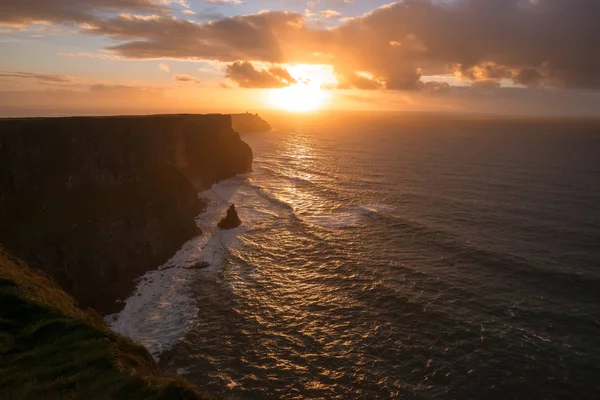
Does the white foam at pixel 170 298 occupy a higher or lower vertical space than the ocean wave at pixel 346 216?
lower

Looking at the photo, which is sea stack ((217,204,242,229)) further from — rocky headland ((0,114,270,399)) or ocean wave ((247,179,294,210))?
ocean wave ((247,179,294,210))

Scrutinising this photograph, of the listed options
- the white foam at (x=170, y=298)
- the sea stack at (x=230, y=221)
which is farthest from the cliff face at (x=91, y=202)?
the sea stack at (x=230, y=221)

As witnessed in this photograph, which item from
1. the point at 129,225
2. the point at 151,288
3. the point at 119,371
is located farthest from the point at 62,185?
the point at 119,371

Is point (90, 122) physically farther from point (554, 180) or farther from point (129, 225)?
point (554, 180)

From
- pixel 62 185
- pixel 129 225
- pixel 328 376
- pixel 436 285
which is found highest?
pixel 62 185

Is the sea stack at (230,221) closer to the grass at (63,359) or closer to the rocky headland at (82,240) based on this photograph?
the rocky headland at (82,240)

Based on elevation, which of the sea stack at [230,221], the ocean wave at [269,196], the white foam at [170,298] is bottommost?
the white foam at [170,298]
